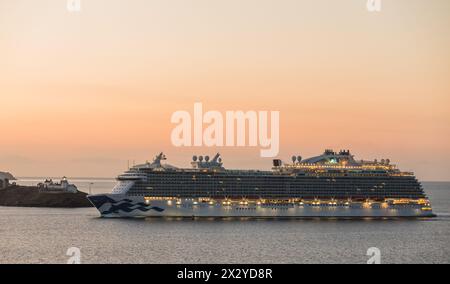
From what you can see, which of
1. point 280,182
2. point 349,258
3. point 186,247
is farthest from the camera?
point 280,182

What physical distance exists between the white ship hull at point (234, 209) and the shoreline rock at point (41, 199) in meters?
55.8

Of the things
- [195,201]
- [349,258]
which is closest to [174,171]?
[195,201]

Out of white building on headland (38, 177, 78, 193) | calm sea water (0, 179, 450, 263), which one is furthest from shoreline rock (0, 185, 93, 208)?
calm sea water (0, 179, 450, 263)

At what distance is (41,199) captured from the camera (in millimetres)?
156125

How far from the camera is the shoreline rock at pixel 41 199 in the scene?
15350cm

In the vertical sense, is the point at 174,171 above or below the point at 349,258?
above

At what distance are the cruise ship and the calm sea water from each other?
3.66 m

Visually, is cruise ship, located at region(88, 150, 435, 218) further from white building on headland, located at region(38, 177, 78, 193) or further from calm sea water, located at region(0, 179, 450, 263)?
white building on headland, located at region(38, 177, 78, 193)

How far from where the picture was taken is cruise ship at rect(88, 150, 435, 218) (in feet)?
322

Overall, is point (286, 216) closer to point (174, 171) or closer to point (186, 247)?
point (174, 171)

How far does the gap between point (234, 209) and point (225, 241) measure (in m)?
25.6
